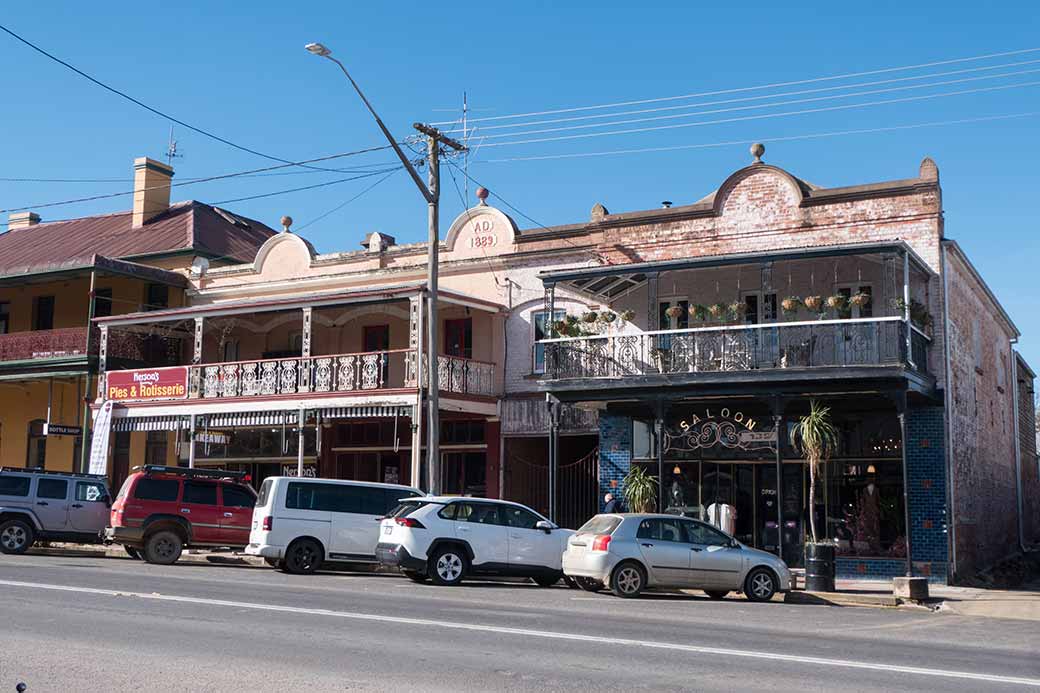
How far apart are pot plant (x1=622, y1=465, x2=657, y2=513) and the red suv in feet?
25.2

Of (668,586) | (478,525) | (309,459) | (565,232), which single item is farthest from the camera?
(309,459)

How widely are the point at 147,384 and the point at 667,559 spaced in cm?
1781

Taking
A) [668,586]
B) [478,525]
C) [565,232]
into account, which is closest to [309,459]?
[565,232]

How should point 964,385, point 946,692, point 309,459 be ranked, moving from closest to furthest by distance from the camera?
point 946,692 < point 964,385 < point 309,459

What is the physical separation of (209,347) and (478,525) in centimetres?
1676

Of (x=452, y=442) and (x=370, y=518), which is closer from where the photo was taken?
(x=370, y=518)

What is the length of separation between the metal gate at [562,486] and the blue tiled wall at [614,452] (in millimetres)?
448

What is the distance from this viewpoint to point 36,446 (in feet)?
115

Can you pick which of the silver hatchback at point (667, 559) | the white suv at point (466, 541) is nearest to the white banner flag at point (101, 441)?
the white suv at point (466, 541)

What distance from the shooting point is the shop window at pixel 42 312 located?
1378 inches

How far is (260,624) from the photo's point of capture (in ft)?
37.2

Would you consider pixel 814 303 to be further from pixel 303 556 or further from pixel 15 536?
pixel 15 536

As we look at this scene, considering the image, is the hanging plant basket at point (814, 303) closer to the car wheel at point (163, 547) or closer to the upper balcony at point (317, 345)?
the upper balcony at point (317, 345)

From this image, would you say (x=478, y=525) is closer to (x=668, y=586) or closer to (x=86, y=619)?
(x=668, y=586)
